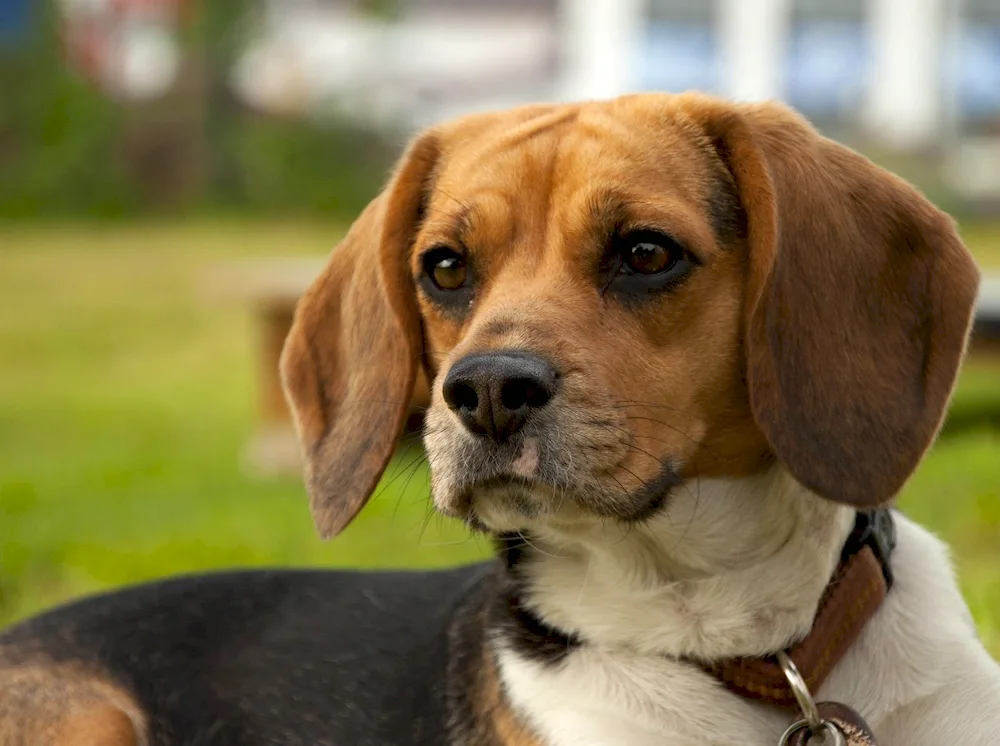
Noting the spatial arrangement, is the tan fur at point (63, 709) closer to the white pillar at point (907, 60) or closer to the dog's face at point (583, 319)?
the dog's face at point (583, 319)

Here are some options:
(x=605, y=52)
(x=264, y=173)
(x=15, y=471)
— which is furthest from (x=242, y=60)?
(x=15, y=471)

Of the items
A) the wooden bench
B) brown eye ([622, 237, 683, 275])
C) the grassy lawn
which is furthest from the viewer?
the wooden bench

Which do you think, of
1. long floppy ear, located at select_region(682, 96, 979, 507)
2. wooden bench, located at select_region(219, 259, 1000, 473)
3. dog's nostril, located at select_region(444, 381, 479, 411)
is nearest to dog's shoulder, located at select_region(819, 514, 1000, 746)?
long floppy ear, located at select_region(682, 96, 979, 507)

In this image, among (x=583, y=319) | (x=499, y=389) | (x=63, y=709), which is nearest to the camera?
(x=499, y=389)

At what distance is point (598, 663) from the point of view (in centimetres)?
366

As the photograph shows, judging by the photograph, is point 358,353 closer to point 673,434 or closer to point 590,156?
point 590,156

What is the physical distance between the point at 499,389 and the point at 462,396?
0.32 ft

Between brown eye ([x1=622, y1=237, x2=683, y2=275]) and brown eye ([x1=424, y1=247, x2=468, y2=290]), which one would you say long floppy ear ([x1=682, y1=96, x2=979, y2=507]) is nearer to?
brown eye ([x1=622, y1=237, x2=683, y2=275])

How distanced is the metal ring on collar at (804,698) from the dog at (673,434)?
0.06 metres

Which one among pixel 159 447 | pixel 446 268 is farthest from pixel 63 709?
pixel 159 447

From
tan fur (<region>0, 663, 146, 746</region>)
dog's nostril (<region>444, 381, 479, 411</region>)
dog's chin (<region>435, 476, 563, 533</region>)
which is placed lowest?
tan fur (<region>0, 663, 146, 746</region>)

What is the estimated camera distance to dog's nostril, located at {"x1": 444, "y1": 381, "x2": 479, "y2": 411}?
3264mm

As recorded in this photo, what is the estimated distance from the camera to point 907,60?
101ft

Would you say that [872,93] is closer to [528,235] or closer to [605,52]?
[605,52]
